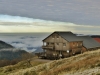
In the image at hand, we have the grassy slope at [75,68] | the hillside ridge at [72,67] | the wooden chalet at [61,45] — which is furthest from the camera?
the wooden chalet at [61,45]

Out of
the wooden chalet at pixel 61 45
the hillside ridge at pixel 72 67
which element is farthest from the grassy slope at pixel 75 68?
the wooden chalet at pixel 61 45

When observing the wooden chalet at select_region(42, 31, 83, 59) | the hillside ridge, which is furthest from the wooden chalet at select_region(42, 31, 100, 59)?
the hillside ridge

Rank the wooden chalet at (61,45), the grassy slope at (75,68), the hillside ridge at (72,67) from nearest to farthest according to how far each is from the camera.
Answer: the grassy slope at (75,68) → the hillside ridge at (72,67) → the wooden chalet at (61,45)

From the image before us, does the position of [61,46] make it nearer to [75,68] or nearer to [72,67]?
[72,67]

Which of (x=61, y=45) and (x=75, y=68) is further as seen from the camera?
(x=61, y=45)

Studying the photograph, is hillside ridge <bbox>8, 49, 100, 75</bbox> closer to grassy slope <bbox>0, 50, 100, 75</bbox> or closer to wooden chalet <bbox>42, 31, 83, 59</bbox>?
grassy slope <bbox>0, 50, 100, 75</bbox>

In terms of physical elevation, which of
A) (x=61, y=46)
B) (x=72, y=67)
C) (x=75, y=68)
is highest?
(x=75, y=68)

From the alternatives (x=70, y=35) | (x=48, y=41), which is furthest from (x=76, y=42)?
(x=48, y=41)

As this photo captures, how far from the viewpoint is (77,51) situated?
8144cm

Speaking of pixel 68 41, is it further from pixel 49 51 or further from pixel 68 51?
pixel 49 51

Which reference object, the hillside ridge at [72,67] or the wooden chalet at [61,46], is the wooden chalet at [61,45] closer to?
the wooden chalet at [61,46]

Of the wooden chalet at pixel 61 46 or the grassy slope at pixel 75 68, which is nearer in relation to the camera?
the grassy slope at pixel 75 68

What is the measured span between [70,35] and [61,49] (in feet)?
25.5

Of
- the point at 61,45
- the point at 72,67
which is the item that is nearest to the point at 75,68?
the point at 72,67
